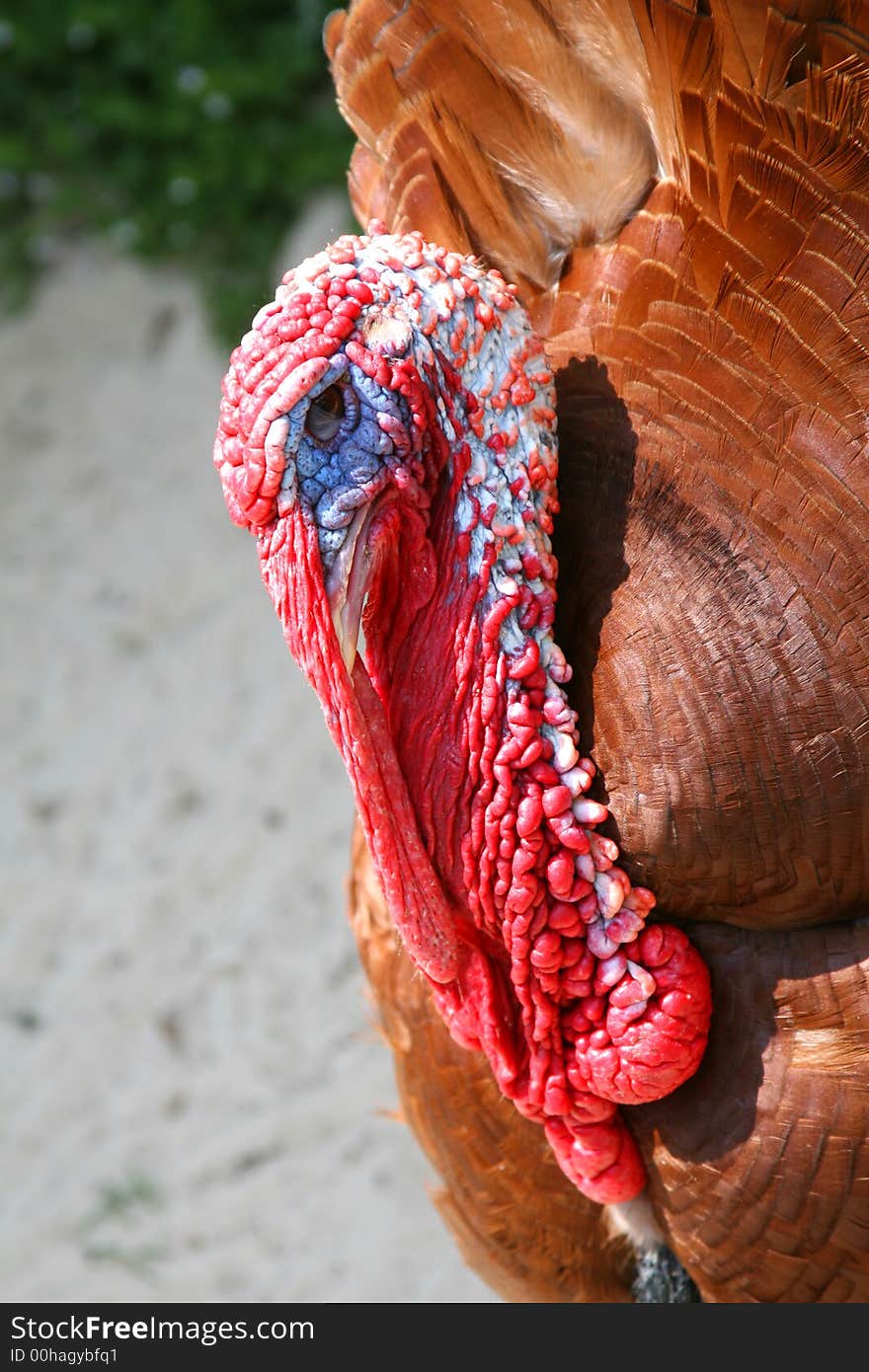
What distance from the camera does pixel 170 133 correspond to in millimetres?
4984

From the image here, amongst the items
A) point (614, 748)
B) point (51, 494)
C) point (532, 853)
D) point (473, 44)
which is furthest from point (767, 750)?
point (51, 494)

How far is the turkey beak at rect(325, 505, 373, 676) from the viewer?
5.36 ft

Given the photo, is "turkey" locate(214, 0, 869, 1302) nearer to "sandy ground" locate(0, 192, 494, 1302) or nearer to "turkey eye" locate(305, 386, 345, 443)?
"turkey eye" locate(305, 386, 345, 443)

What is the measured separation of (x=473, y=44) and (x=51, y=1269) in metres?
2.67

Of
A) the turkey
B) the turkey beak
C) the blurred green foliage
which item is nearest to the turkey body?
the turkey

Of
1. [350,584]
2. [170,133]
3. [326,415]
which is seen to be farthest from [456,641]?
[170,133]

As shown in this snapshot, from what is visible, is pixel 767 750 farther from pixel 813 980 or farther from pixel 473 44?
pixel 473 44

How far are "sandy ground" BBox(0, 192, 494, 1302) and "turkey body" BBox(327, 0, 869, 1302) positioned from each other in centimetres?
115

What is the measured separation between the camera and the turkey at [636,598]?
164 centimetres

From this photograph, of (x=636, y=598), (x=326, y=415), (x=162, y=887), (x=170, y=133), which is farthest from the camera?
(x=170, y=133)

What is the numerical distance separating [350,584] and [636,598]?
0.32 m

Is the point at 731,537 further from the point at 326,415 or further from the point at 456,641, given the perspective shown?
the point at 326,415

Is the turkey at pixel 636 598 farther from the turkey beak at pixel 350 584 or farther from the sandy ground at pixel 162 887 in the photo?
the sandy ground at pixel 162 887

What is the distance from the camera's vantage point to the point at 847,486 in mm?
1640
